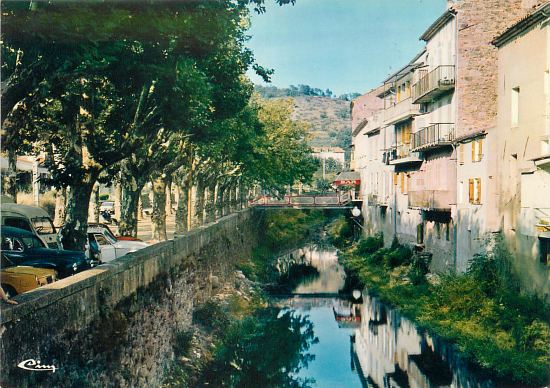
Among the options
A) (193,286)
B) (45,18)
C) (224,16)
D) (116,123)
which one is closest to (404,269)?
(193,286)

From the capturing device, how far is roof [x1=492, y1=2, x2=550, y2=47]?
75.3 feet

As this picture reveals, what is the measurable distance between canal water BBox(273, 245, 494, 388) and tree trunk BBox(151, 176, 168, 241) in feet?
31.2

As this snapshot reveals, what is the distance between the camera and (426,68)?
137ft

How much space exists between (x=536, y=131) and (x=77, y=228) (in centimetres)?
1749

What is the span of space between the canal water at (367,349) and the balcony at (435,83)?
13077 mm

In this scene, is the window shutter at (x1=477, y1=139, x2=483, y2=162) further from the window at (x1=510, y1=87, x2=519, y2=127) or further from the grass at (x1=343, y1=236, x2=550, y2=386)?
the grass at (x1=343, y1=236, x2=550, y2=386)

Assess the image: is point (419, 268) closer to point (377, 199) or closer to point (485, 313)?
point (485, 313)

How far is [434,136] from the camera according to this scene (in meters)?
38.0

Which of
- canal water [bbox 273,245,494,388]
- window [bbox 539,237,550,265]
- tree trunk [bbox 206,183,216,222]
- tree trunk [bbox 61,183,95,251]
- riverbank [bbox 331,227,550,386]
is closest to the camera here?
riverbank [bbox 331,227,550,386]

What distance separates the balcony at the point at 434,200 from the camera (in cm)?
3509

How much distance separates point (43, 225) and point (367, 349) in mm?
15820

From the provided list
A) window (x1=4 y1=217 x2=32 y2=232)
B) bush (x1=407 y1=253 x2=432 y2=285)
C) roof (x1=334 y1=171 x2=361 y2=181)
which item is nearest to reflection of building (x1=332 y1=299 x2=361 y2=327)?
bush (x1=407 y1=253 x2=432 y2=285)

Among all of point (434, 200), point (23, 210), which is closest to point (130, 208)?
point (23, 210)

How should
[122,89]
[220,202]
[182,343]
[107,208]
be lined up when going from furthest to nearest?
[107,208]
[220,202]
[182,343]
[122,89]
